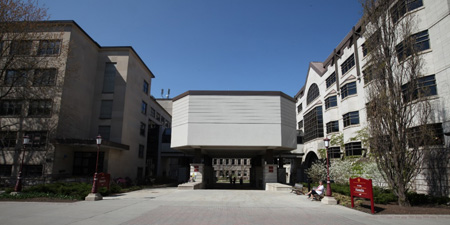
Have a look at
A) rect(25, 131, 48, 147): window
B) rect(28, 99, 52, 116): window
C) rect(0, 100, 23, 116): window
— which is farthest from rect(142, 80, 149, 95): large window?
rect(0, 100, 23, 116): window

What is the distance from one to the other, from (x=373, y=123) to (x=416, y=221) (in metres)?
6.26

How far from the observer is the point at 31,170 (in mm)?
26594

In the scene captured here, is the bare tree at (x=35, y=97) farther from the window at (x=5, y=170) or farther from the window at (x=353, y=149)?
the window at (x=353, y=149)

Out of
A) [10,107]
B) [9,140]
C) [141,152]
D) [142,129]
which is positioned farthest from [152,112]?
[9,140]

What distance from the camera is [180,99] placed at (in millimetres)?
28828

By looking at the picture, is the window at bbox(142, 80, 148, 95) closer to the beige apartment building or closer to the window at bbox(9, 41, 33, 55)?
the beige apartment building

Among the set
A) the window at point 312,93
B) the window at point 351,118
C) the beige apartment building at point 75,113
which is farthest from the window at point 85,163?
the window at point 312,93

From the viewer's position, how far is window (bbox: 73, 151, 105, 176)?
2947cm

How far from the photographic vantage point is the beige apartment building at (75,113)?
1050 inches

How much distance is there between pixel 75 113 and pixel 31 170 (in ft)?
23.2

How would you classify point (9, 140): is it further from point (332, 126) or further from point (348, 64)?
point (348, 64)

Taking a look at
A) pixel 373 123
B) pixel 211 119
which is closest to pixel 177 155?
pixel 211 119

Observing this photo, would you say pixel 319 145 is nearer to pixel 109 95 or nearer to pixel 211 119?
pixel 211 119

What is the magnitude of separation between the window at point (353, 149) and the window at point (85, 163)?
2830cm
